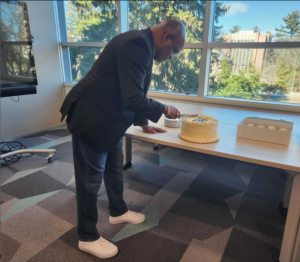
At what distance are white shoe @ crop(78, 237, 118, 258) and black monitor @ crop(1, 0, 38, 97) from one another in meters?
1.84

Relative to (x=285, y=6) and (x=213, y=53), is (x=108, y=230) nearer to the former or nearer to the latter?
(x=213, y=53)

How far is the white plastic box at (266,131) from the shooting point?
1319 millimetres

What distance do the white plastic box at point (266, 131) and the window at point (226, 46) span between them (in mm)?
1148

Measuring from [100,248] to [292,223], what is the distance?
1062mm

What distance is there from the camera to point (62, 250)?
1387 millimetres

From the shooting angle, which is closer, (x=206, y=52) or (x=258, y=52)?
(x=258, y=52)

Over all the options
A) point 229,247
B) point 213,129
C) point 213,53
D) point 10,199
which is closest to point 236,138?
point 213,129

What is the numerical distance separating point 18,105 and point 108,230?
258 cm

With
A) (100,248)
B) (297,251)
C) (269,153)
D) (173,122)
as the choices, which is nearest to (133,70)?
(173,122)

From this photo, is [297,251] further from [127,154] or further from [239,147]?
[127,154]

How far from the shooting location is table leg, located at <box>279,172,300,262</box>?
1.14 metres

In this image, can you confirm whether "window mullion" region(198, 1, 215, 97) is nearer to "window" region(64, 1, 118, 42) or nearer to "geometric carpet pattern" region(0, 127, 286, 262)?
"geometric carpet pattern" region(0, 127, 286, 262)

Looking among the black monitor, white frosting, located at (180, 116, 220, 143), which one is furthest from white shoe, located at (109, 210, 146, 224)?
the black monitor

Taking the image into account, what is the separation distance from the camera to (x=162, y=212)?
176 cm
